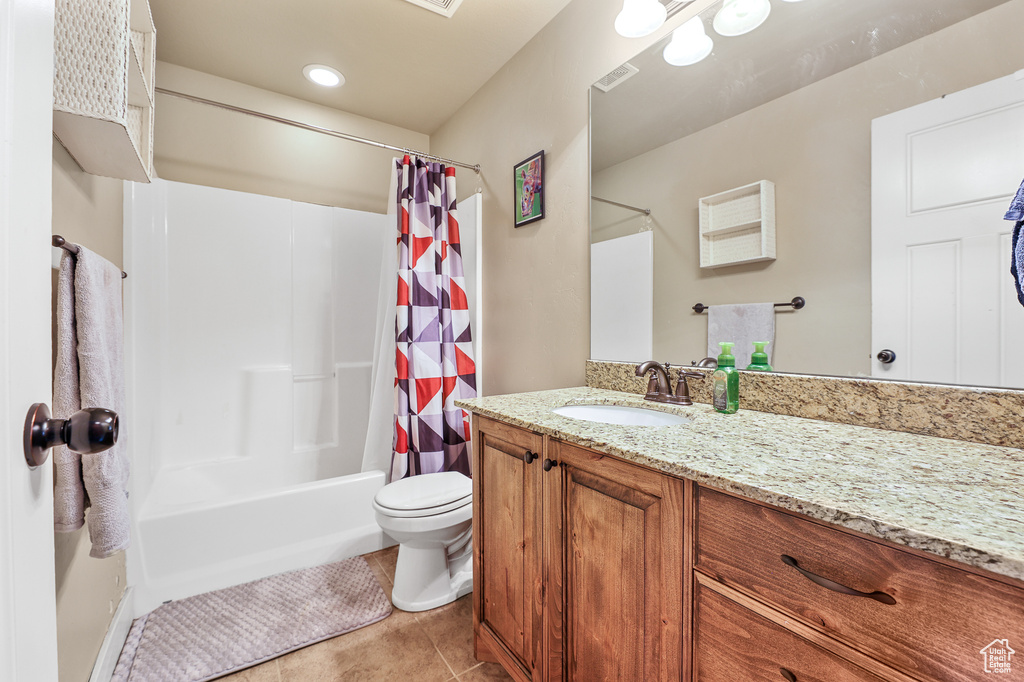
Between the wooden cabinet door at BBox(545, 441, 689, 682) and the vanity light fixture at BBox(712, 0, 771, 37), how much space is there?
132 cm

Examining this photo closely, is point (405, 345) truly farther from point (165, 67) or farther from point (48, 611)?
point (165, 67)

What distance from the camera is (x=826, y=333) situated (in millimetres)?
1110

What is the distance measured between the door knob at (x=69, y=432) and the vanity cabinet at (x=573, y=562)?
803mm

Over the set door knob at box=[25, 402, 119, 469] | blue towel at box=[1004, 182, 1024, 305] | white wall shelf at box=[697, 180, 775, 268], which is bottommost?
door knob at box=[25, 402, 119, 469]

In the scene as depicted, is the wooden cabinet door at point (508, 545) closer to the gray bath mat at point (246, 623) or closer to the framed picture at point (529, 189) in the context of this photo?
the gray bath mat at point (246, 623)

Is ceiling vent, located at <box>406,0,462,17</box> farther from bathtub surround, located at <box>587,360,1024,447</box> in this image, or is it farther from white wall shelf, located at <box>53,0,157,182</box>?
bathtub surround, located at <box>587,360,1024,447</box>

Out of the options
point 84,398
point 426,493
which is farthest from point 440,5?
point 426,493

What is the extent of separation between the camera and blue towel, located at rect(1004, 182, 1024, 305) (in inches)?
32.2

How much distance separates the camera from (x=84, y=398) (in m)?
1.02

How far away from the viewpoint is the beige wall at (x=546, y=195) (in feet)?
5.77

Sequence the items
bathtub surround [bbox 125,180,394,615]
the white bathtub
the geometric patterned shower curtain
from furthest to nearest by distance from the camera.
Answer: the geometric patterned shower curtain → bathtub surround [bbox 125,180,394,615] → the white bathtub

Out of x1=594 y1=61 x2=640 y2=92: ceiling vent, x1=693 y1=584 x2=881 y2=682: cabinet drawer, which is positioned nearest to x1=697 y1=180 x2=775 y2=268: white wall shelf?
x1=594 y1=61 x2=640 y2=92: ceiling vent

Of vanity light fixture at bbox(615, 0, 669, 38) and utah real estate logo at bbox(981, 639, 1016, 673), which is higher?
vanity light fixture at bbox(615, 0, 669, 38)

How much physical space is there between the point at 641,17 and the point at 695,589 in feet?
5.31
